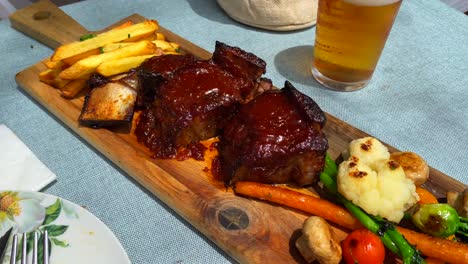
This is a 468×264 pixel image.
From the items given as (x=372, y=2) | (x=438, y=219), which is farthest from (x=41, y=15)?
(x=438, y=219)

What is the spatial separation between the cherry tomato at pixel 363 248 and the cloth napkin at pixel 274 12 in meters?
1.86

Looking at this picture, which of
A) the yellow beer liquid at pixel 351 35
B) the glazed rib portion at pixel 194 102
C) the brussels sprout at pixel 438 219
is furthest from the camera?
the yellow beer liquid at pixel 351 35

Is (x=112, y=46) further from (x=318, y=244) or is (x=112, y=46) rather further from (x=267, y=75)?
(x=318, y=244)

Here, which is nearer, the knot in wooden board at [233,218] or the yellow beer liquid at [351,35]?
the knot in wooden board at [233,218]

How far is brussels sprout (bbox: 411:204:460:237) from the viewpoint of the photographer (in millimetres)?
1829

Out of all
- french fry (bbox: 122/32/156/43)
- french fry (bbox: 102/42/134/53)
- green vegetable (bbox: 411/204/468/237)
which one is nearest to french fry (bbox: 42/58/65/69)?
french fry (bbox: 102/42/134/53)

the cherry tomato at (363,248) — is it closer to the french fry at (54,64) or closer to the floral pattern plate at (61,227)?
the floral pattern plate at (61,227)

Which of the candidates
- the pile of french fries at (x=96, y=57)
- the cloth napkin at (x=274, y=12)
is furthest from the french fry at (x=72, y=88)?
the cloth napkin at (x=274, y=12)

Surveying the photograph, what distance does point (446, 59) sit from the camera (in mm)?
3219

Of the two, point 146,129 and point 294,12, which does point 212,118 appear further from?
point 294,12

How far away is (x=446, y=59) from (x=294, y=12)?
1200 millimetres

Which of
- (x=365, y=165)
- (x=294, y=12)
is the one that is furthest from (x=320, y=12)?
(x=365, y=165)

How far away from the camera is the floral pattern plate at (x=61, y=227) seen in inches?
68.4

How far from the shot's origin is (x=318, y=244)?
1.73m
